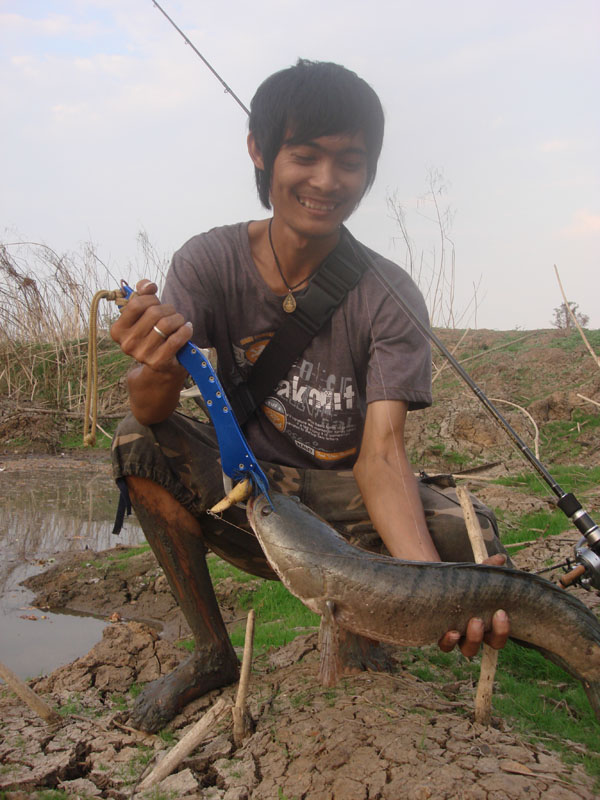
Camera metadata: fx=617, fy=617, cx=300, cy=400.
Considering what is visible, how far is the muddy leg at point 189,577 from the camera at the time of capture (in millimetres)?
2461

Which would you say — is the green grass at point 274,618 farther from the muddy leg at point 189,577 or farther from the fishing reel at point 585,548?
the fishing reel at point 585,548

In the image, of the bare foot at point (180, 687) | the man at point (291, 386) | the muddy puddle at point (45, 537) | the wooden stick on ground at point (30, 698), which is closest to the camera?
the wooden stick on ground at point (30, 698)

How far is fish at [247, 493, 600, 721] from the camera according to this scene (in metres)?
1.72

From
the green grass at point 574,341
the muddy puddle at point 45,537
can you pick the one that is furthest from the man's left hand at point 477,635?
the green grass at point 574,341

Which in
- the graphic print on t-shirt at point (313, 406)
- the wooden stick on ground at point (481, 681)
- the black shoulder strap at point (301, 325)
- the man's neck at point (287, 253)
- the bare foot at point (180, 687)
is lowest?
the bare foot at point (180, 687)

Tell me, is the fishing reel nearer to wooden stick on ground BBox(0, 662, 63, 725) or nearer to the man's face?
the man's face

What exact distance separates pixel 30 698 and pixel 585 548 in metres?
2.07

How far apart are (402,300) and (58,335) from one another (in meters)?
9.87

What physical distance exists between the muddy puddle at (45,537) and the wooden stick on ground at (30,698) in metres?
1.05

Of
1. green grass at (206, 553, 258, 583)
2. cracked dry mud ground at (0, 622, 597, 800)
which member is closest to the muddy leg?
cracked dry mud ground at (0, 622, 597, 800)

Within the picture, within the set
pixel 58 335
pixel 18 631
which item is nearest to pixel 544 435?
pixel 18 631

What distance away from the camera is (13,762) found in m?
2.05

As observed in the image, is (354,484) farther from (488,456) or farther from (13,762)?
(488,456)

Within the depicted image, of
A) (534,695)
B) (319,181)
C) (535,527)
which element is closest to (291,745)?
(534,695)
